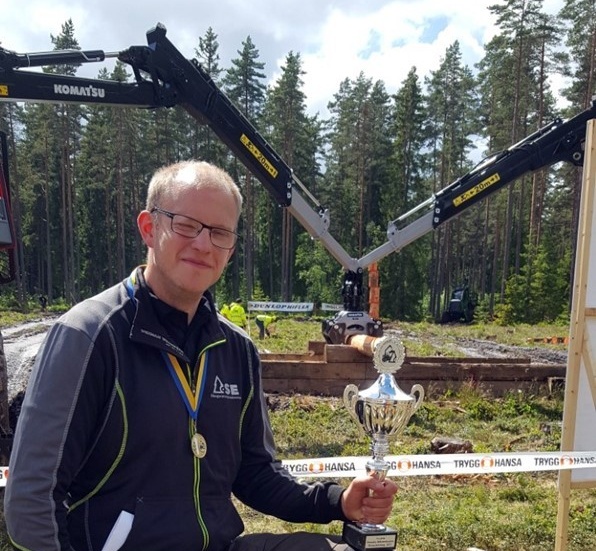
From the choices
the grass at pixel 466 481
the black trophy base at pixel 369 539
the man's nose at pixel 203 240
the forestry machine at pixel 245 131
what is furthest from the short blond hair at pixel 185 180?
the forestry machine at pixel 245 131

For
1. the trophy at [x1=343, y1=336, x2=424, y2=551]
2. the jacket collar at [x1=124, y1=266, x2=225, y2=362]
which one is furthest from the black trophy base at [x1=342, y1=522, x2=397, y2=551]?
the jacket collar at [x1=124, y1=266, x2=225, y2=362]

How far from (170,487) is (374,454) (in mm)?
964

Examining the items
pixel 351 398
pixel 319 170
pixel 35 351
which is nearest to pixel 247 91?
pixel 319 170

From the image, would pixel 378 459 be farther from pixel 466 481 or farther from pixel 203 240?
pixel 466 481

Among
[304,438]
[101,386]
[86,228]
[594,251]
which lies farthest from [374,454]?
[86,228]

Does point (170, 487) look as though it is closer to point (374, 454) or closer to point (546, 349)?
point (374, 454)

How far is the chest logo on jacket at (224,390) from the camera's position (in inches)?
89.7

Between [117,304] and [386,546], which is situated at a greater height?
[117,304]

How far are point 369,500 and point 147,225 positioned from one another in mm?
1375

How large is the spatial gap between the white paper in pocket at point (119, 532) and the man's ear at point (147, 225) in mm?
944

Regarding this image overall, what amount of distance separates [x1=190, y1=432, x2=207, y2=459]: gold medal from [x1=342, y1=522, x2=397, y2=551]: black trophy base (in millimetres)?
696

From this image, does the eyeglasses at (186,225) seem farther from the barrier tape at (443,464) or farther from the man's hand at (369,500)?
the barrier tape at (443,464)

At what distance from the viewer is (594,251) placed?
4.08 metres

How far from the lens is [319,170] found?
50.4m
